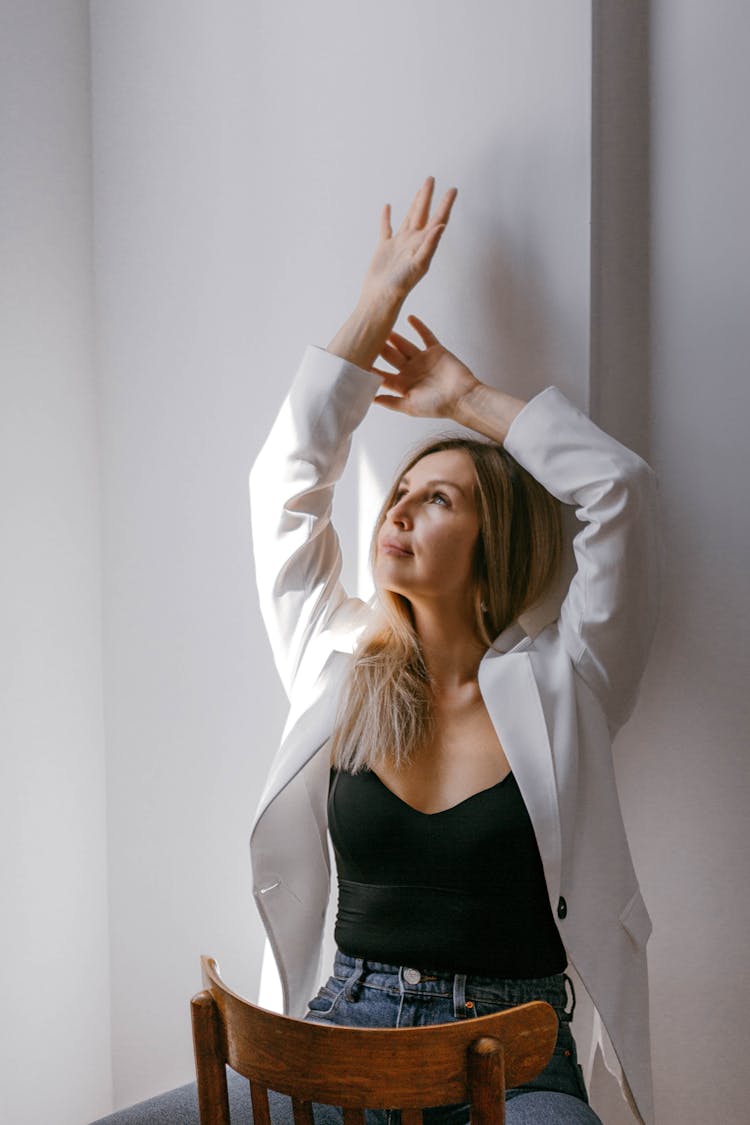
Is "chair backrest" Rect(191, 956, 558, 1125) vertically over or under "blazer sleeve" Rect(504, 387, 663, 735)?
under

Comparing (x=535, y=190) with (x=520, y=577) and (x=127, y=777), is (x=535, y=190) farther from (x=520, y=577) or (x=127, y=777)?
(x=127, y=777)

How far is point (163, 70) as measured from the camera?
2.19 m

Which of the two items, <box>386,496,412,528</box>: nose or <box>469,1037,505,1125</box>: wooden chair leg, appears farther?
<box>386,496,412,528</box>: nose

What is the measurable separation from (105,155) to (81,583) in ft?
2.85

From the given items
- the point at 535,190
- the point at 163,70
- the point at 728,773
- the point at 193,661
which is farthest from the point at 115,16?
the point at 728,773

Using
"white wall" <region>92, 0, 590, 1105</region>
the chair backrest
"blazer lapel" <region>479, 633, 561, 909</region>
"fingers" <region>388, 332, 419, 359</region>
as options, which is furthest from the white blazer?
the chair backrest

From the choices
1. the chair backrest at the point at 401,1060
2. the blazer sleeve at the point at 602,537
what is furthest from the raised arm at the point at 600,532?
the chair backrest at the point at 401,1060

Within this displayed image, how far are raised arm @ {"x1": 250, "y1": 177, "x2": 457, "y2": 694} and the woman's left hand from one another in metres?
0.07

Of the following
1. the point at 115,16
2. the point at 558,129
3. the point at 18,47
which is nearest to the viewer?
the point at 558,129

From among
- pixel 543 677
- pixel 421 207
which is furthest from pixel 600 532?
pixel 421 207

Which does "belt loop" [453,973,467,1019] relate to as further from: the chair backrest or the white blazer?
the chair backrest

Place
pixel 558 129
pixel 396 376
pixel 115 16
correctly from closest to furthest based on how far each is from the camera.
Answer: pixel 558 129 < pixel 396 376 < pixel 115 16

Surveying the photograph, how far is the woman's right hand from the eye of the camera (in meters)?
1.64

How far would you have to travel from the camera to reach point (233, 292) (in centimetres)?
209
